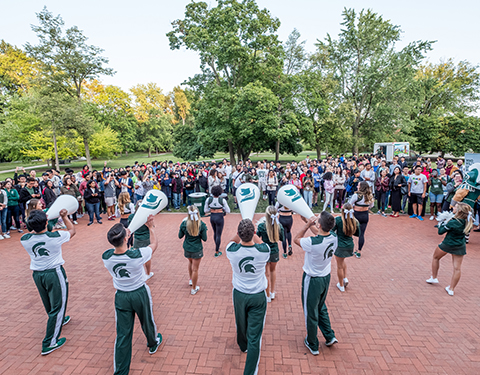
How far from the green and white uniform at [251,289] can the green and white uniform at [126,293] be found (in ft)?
3.85

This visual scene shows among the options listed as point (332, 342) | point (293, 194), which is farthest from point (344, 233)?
point (332, 342)

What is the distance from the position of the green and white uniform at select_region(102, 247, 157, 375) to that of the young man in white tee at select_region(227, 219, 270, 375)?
1.17 meters

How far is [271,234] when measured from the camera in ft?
15.2

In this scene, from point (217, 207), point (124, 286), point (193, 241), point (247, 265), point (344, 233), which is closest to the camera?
point (247, 265)

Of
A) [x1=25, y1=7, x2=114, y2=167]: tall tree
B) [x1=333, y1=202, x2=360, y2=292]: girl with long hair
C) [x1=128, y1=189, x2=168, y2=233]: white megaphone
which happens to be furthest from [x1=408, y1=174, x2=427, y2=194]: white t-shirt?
[x1=25, y1=7, x2=114, y2=167]: tall tree

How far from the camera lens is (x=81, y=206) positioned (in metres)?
12.5

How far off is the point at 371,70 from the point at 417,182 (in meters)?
18.3

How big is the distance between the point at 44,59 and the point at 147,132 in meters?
31.4

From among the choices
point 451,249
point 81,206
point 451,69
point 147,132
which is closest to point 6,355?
point 451,249

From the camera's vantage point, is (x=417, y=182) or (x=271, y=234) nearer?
(x=271, y=234)

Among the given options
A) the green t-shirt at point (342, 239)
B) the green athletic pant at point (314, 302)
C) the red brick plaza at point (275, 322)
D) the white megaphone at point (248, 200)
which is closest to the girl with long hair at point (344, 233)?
the green t-shirt at point (342, 239)

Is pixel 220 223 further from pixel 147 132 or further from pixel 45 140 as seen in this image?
pixel 147 132

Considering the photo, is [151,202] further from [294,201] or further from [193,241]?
[294,201]

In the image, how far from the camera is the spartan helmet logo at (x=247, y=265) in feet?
10.7
